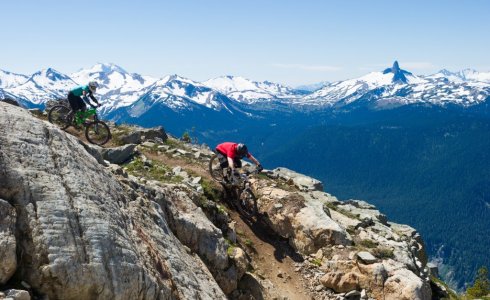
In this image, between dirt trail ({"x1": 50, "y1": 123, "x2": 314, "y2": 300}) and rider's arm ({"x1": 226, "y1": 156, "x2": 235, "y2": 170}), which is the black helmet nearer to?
rider's arm ({"x1": 226, "y1": 156, "x2": 235, "y2": 170})

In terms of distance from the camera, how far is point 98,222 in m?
12.5

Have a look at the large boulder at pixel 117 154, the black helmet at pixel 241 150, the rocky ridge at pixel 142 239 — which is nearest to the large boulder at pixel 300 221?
the rocky ridge at pixel 142 239

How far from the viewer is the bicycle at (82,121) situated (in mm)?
28406

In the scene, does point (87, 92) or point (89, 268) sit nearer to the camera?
point (89, 268)

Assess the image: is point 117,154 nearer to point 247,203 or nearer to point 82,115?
point 82,115

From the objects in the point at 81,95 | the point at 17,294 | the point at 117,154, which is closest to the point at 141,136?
the point at 117,154

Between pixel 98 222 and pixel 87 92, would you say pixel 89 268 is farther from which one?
pixel 87 92

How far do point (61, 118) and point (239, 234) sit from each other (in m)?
14.5

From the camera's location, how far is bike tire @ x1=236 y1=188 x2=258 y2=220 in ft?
87.1

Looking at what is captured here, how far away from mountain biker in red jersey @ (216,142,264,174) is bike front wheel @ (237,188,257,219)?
5.17 ft

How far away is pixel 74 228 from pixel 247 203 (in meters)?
15.8

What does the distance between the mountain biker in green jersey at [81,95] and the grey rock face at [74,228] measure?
12.5 metres

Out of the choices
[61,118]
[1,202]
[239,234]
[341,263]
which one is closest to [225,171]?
[239,234]

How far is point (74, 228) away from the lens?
38.8 feet
